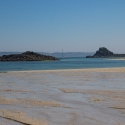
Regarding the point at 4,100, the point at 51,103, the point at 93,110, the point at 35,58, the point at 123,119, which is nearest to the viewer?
the point at 123,119

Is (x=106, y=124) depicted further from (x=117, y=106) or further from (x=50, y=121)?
(x=117, y=106)

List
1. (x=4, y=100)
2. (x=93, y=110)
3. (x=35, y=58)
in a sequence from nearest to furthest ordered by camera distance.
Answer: (x=93, y=110)
(x=4, y=100)
(x=35, y=58)

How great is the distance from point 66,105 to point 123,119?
3.46m

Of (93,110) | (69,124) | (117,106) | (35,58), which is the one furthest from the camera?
(35,58)

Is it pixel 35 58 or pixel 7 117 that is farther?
pixel 35 58

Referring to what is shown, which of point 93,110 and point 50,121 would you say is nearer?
point 50,121

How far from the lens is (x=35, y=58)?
523ft

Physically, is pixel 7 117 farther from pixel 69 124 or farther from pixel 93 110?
pixel 93 110

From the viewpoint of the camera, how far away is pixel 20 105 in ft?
40.6

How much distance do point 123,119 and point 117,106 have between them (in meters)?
2.49

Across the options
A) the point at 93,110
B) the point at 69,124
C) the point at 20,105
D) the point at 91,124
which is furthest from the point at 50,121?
the point at 20,105

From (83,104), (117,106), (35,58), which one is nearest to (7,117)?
(83,104)

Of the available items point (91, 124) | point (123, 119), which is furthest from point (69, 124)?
point (123, 119)

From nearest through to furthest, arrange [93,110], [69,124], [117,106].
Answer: [69,124] → [93,110] → [117,106]
